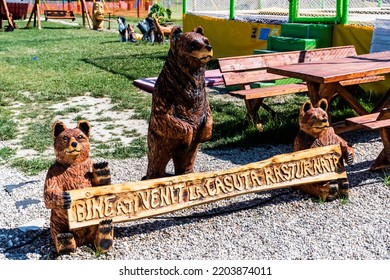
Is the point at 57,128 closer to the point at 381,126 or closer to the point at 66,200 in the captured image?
the point at 66,200

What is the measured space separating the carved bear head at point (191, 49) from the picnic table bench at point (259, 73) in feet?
8.83

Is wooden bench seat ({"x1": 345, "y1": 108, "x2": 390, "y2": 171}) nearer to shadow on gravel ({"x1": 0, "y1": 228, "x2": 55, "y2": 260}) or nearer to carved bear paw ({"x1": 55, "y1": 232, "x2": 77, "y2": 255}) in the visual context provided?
carved bear paw ({"x1": 55, "y1": 232, "x2": 77, "y2": 255})

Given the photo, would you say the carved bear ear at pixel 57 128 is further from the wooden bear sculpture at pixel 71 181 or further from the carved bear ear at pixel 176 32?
the carved bear ear at pixel 176 32

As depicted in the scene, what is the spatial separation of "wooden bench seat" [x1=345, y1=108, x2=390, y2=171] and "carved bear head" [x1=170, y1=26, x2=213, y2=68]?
1798 millimetres

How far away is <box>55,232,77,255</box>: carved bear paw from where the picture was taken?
348 centimetres

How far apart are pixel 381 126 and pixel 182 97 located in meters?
1.93

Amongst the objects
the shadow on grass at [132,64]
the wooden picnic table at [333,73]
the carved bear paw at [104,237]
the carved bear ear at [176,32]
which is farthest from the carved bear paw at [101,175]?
the shadow on grass at [132,64]

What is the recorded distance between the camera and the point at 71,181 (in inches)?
139

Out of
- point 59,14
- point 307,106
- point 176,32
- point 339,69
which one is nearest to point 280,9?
point 339,69

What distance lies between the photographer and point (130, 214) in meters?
3.62

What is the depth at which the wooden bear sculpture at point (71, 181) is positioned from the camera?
3.47m

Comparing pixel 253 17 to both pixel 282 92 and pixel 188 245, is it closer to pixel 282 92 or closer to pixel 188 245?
pixel 282 92

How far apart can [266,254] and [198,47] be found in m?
1.49
